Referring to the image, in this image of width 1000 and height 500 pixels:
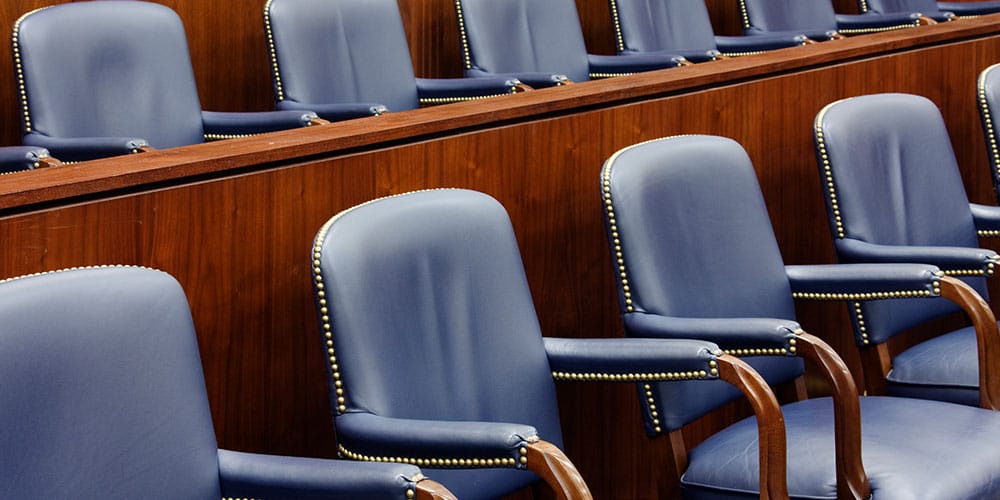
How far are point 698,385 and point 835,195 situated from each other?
296 mm

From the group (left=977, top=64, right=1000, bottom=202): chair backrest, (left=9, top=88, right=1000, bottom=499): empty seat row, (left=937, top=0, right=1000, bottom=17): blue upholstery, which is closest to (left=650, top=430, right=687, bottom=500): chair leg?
(left=9, top=88, right=1000, bottom=499): empty seat row

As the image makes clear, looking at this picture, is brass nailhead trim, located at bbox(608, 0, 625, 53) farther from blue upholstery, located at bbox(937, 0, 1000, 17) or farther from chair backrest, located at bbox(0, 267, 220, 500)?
chair backrest, located at bbox(0, 267, 220, 500)

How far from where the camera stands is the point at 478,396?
0.83 metres

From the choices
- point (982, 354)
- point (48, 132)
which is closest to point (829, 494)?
point (982, 354)

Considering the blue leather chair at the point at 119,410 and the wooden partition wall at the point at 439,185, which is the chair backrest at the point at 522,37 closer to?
the wooden partition wall at the point at 439,185

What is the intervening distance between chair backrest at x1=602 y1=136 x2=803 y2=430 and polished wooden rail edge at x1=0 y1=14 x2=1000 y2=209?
0.11 meters

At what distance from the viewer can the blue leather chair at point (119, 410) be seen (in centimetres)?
63

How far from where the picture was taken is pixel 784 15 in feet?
7.43

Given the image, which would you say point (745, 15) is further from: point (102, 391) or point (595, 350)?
point (102, 391)

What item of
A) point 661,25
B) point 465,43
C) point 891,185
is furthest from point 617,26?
point 891,185

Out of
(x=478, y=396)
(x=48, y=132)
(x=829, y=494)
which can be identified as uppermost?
(x=48, y=132)

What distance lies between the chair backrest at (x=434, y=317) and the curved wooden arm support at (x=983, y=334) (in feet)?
1.13

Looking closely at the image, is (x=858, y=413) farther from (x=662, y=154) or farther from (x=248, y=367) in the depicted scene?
(x=248, y=367)

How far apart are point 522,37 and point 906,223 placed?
31.3 inches
